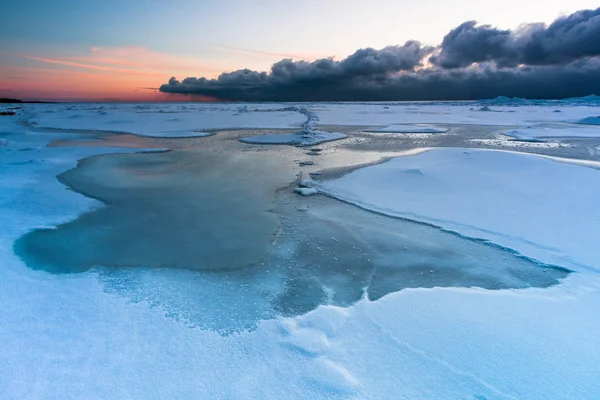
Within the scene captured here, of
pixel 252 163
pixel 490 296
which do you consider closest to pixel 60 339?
pixel 490 296

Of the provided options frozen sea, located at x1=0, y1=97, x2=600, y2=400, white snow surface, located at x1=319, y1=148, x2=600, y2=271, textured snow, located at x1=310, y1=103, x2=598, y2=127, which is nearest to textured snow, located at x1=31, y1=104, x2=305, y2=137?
textured snow, located at x1=310, y1=103, x2=598, y2=127

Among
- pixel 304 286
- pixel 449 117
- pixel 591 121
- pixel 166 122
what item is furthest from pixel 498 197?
pixel 449 117

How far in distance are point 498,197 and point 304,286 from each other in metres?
3.68

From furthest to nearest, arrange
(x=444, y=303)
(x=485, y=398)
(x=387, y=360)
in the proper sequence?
1. (x=444, y=303)
2. (x=387, y=360)
3. (x=485, y=398)

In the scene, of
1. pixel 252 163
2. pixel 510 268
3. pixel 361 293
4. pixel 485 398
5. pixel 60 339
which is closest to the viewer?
pixel 485 398

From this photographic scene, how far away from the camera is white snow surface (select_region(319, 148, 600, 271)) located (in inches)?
144

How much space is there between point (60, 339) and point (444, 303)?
2621 millimetres

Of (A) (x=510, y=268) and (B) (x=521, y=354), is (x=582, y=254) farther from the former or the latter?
(B) (x=521, y=354)

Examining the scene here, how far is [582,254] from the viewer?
10.9 feet

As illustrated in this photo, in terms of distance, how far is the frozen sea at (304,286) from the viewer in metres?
1.87

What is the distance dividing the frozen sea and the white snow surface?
4 cm

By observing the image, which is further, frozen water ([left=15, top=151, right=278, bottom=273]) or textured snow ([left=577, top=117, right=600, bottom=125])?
textured snow ([left=577, top=117, right=600, bottom=125])

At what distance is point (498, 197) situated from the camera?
5012 mm

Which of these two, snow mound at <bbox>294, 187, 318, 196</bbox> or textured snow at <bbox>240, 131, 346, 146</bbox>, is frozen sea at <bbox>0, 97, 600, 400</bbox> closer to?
snow mound at <bbox>294, 187, 318, 196</bbox>
